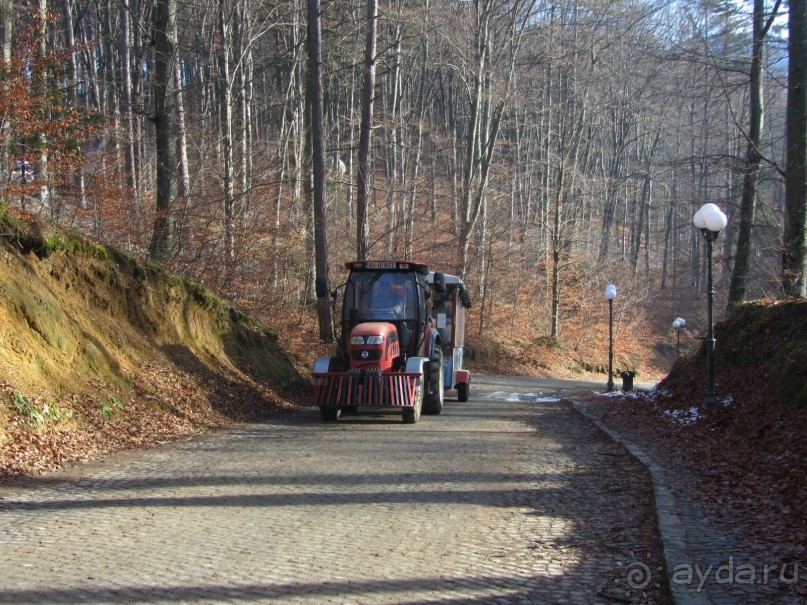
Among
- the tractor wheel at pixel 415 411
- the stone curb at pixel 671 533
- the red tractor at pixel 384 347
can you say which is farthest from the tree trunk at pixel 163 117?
the stone curb at pixel 671 533

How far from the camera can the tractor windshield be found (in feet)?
49.6

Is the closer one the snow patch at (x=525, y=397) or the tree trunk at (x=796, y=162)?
the tree trunk at (x=796, y=162)

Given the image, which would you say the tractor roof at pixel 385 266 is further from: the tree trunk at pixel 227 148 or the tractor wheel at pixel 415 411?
the tree trunk at pixel 227 148

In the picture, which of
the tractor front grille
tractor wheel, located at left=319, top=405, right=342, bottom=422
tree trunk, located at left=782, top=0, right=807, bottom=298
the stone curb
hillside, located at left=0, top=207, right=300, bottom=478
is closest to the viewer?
the stone curb

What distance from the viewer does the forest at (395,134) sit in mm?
17484

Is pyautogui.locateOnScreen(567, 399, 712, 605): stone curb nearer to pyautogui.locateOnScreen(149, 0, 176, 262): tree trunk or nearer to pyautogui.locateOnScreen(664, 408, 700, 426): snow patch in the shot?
pyautogui.locateOnScreen(664, 408, 700, 426): snow patch

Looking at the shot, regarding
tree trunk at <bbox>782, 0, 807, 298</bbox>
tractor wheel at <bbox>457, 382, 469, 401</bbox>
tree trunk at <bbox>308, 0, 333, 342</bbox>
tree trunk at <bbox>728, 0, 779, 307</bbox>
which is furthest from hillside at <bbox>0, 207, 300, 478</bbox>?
tree trunk at <bbox>728, 0, 779, 307</bbox>

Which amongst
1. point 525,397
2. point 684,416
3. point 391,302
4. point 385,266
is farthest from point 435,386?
point 525,397

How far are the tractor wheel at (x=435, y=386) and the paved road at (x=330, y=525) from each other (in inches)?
165

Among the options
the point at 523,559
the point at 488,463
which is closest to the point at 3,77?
the point at 488,463

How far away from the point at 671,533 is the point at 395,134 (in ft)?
121

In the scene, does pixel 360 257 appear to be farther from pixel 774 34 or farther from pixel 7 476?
pixel 7 476

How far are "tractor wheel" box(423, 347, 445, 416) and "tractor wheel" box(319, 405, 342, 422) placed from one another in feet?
7.26

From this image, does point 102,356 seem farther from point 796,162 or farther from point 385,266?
point 796,162
